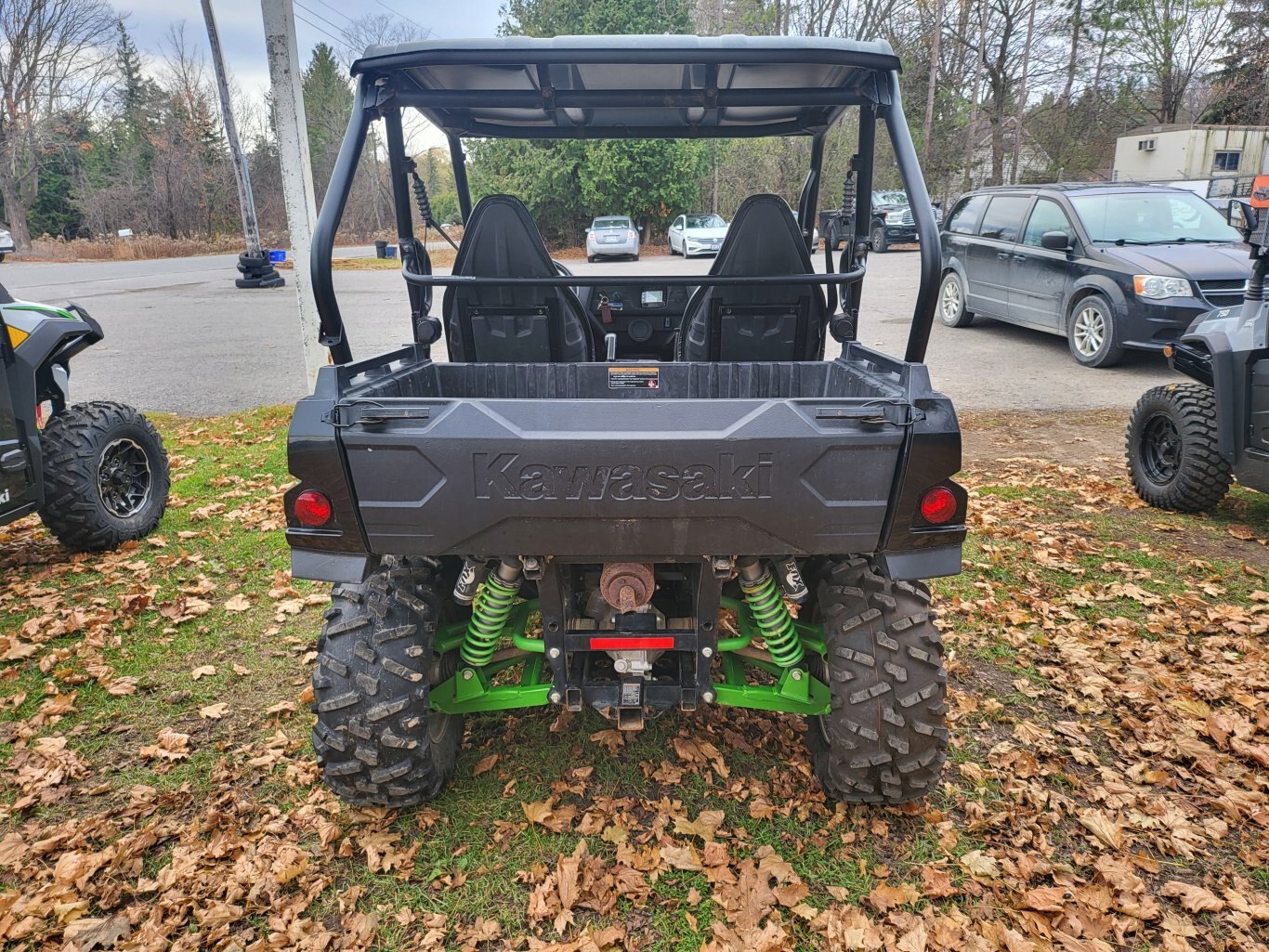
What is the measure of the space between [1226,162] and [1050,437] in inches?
1389

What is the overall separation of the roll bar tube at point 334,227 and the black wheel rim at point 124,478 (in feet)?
10.5

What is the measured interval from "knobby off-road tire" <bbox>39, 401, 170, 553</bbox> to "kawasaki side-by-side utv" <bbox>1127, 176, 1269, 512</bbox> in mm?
6357

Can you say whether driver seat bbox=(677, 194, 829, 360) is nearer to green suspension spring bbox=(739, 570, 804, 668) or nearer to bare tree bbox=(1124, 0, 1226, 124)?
green suspension spring bbox=(739, 570, 804, 668)

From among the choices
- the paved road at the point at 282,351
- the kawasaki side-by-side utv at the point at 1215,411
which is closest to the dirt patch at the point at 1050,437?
the paved road at the point at 282,351

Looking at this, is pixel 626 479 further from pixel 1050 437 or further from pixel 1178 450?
pixel 1050 437

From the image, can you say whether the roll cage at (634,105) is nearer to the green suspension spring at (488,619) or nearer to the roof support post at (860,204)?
the roof support post at (860,204)

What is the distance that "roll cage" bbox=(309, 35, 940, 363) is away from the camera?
8.38 feet

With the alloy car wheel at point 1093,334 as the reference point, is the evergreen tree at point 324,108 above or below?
above

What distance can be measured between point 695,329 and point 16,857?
10.9 ft

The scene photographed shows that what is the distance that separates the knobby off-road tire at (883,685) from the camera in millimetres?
2635

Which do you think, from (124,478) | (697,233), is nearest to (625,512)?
(124,478)

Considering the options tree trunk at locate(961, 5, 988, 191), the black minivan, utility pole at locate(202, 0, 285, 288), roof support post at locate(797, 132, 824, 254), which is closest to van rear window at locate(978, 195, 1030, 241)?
the black minivan

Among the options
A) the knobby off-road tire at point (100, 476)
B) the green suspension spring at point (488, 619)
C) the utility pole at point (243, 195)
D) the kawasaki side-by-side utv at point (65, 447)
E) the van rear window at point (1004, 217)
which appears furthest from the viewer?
the utility pole at point (243, 195)

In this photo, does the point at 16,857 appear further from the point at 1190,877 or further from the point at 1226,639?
the point at 1226,639
